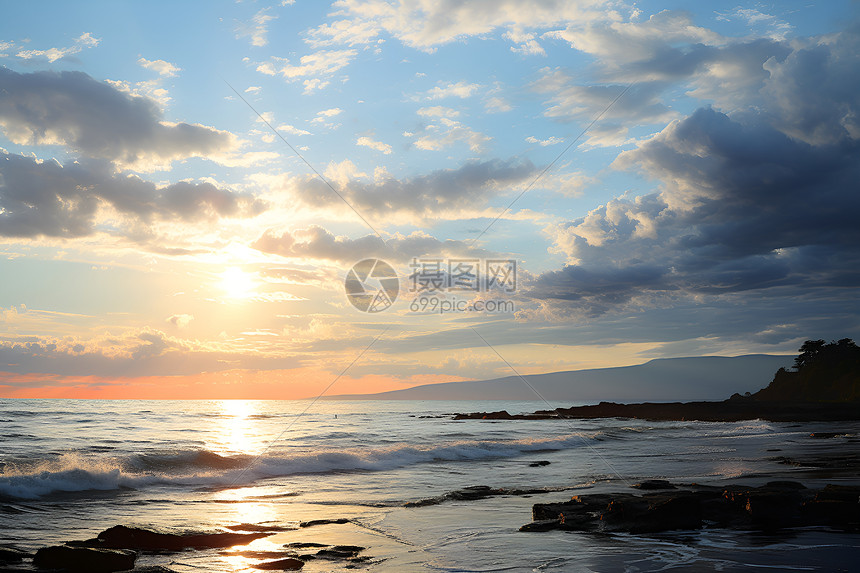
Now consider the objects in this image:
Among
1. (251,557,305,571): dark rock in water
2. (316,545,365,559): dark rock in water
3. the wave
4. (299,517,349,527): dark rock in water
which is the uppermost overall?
(251,557,305,571): dark rock in water

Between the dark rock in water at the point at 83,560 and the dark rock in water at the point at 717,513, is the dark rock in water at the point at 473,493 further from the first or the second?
the dark rock in water at the point at 83,560

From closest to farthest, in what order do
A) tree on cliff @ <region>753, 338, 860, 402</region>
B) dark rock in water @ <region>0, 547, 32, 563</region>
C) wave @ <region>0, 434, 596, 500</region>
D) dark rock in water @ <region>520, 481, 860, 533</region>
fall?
dark rock in water @ <region>0, 547, 32, 563</region>, dark rock in water @ <region>520, 481, 860, 533</region>, wave @ <region>0, 434, 596, 500</region>, tree on cliff @ <region>753, 338, 860, 402</region>

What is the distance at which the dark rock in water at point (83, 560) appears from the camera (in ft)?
23.3

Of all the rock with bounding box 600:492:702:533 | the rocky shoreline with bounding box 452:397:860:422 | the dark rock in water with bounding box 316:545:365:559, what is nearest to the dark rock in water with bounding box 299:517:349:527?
the dark rock in water with bounding box 316:545:365:559

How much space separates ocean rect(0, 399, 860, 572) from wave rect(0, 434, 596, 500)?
0.24ft

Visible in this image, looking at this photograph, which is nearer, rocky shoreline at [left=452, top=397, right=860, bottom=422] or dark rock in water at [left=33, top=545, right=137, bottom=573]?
dark rock in water at [left=33, top=545, right=137, bottom=573]

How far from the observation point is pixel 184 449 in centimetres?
2280

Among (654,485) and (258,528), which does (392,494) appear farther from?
(654,485)

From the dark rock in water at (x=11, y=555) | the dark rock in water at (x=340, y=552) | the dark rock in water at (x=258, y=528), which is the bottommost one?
the dark rock in water at (x=258, y=528)

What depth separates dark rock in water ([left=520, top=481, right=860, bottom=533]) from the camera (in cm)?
929

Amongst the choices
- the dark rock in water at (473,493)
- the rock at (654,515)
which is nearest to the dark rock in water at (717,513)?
the rock at (654,515)

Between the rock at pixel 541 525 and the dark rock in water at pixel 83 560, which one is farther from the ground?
→ the dark rock in water at pixel 83 560

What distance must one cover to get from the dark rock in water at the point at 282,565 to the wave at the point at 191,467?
10.2m

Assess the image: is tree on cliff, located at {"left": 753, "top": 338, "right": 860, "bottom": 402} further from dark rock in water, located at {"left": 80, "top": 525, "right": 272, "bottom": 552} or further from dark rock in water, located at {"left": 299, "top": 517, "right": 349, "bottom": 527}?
dark rock in water, located at {"left": 80, "top": 525, "right": 272, "bottom": 552}
